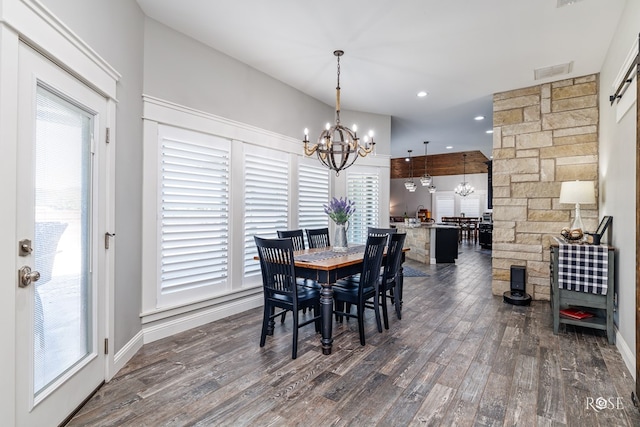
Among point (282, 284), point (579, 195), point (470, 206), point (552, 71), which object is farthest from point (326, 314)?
point (470, 206)

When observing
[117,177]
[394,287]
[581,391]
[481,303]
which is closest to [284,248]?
[117,177]

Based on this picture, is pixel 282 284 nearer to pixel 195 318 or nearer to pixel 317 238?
pixel 195 318

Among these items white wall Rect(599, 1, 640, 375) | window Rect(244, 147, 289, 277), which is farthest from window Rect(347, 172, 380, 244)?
white wall Rect(599, 1, 640, 375)

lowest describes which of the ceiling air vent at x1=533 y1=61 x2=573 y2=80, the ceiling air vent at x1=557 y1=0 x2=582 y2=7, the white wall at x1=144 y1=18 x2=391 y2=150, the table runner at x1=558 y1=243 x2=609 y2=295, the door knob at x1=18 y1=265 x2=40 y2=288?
the table runner at x1=558 y1=243 x2=609 y2=295

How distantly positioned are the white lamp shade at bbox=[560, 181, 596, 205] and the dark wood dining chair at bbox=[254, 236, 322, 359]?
3.16m

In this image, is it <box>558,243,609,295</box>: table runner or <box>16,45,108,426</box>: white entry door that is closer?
<box>16,45,108,426</box>: white entry door

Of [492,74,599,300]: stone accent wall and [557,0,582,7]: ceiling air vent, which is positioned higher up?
[557,0,582,7]: ceiling air vent

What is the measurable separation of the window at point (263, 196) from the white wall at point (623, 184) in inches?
140

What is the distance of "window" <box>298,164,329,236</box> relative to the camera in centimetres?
482

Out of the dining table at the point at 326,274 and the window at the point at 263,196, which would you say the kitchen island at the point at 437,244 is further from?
the dining table at the point at 326,274

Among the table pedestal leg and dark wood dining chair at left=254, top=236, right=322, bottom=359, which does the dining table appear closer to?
the table pedestal leg

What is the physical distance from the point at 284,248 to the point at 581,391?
2.37m

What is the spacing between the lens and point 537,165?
4.50m

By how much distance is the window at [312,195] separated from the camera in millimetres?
4824
